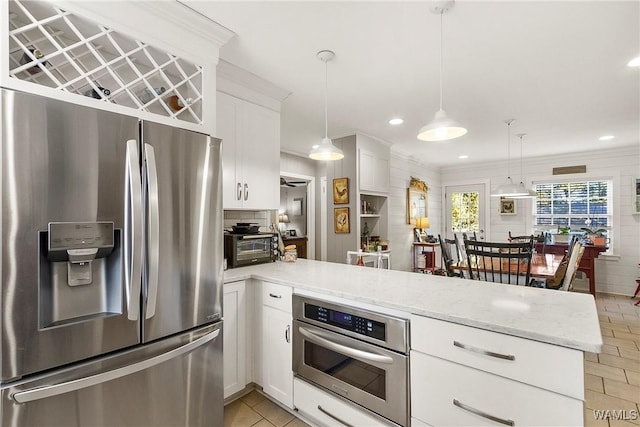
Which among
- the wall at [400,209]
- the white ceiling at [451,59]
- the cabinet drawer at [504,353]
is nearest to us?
the cabinet drawer at [504,353]

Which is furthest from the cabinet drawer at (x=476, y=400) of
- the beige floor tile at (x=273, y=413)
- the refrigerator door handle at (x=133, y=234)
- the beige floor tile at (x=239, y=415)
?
the refrigerator door handle at (x=133, y=234)

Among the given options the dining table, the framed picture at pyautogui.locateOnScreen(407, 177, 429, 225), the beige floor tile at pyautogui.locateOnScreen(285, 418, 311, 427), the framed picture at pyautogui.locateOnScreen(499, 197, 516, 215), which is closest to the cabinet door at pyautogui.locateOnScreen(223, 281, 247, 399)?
the beige floor tile at pyautogui.locateOnScreen(285, 418, 311, 427)

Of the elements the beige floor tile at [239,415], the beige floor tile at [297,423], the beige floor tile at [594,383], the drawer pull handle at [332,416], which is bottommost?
the beige floor tile at [594,383]

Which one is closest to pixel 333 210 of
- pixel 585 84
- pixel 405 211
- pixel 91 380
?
pixel 405 211

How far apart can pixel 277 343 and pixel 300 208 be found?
13.8ft

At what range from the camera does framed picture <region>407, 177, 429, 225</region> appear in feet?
18.2

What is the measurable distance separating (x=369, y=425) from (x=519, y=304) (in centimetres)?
99

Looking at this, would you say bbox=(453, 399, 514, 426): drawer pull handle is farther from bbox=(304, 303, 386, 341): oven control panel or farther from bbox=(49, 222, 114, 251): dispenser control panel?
bbox=(49, 222, 114, 251): dispenser control panel

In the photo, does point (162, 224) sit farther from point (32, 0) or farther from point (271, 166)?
point (271, 166)

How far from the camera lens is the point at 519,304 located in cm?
147

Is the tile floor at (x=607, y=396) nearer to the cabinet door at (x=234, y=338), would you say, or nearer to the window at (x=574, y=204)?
the cabinet door at (x=234, y=338)

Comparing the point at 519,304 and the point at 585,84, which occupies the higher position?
the point at 585,84

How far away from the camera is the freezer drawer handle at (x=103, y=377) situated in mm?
1143

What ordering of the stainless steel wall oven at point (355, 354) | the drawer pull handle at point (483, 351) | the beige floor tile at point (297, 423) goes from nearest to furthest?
the drawer pull handle at point (483, 351)
the stainless steel wall oven at point (355, 354)
the beige floor tile at point (297, 423)
